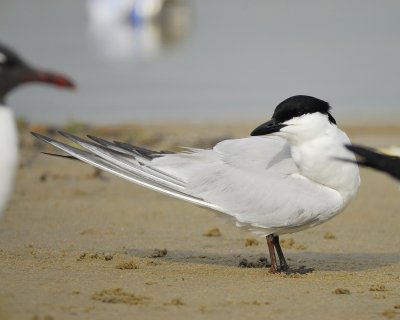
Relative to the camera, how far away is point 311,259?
6.36 meters

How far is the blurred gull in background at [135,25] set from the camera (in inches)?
801

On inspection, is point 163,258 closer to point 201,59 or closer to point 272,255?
point 272,255

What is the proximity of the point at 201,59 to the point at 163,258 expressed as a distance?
13170 millimetres

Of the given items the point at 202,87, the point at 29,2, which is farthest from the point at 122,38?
the point at 29,2

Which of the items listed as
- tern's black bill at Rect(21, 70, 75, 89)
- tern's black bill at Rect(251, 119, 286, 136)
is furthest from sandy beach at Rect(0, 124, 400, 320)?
tern's black bill at Rect(21, 70, 75, 89)

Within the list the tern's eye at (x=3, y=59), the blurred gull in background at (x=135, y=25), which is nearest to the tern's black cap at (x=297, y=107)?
the tern's eye at (x=3, y=59)

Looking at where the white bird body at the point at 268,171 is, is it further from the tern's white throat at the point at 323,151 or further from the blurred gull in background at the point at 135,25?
the blurred gull in background at the point at 135,25

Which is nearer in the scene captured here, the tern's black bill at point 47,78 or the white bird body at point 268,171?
the tern's black bill at point 47,78

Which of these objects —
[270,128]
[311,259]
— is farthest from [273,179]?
[311,259]

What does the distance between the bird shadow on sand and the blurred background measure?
617cm

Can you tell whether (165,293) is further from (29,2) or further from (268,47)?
(29,2)

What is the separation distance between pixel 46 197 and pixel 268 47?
12.7m

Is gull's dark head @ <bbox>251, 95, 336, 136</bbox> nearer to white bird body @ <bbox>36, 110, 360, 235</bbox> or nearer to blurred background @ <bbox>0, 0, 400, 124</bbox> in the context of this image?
white bird body @ <bbox>36, 110, 360, 235</bbox>

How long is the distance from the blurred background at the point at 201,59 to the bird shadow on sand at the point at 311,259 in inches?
243
